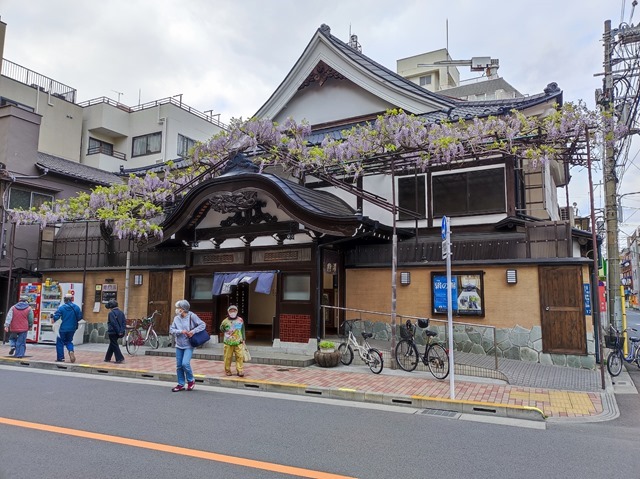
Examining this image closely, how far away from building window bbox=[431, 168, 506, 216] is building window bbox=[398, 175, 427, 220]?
1.34 ft

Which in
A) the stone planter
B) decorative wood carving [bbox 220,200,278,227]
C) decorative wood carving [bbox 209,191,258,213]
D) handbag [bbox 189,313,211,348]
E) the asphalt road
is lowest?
the asphalt road

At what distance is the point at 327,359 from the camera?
12.0 meters

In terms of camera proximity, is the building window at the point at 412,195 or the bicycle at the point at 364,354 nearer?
the bicycle at the point at 364,354

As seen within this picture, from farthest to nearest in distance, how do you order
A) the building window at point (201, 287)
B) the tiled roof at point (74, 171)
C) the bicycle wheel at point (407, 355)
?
the tiled roof at point (74, 171)
the building window at point (201, 287)
the bicycle wheel at point (407, 355)

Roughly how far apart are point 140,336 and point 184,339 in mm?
7074

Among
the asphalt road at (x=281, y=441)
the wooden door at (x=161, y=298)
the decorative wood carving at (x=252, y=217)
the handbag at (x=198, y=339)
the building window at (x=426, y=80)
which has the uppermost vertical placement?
the building window at (x=426, y=80)

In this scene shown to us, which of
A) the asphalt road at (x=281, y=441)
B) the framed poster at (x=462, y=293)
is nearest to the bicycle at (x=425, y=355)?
the framed poster at (x=462, y=293)

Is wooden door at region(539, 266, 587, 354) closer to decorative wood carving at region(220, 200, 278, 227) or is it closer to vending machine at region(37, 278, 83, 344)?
decorative wood carving at region(220, 200, 278, 227)

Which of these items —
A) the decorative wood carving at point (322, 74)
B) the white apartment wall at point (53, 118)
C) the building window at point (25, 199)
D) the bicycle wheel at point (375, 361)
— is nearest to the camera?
the bicycle wheel at point (375, 361)

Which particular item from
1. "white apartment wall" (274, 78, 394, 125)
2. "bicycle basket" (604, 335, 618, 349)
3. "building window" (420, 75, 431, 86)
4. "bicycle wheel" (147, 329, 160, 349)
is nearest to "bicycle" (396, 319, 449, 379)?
"bicycle basket" (604, 335, 618, 349)

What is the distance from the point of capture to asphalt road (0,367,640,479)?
514 cm

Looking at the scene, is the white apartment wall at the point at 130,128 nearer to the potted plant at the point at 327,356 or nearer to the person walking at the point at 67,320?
the person walking at the point at 67,320

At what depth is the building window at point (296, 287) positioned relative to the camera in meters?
14.1

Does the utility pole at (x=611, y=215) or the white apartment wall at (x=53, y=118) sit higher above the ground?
the white apartment wall at (x=53, y=118)
